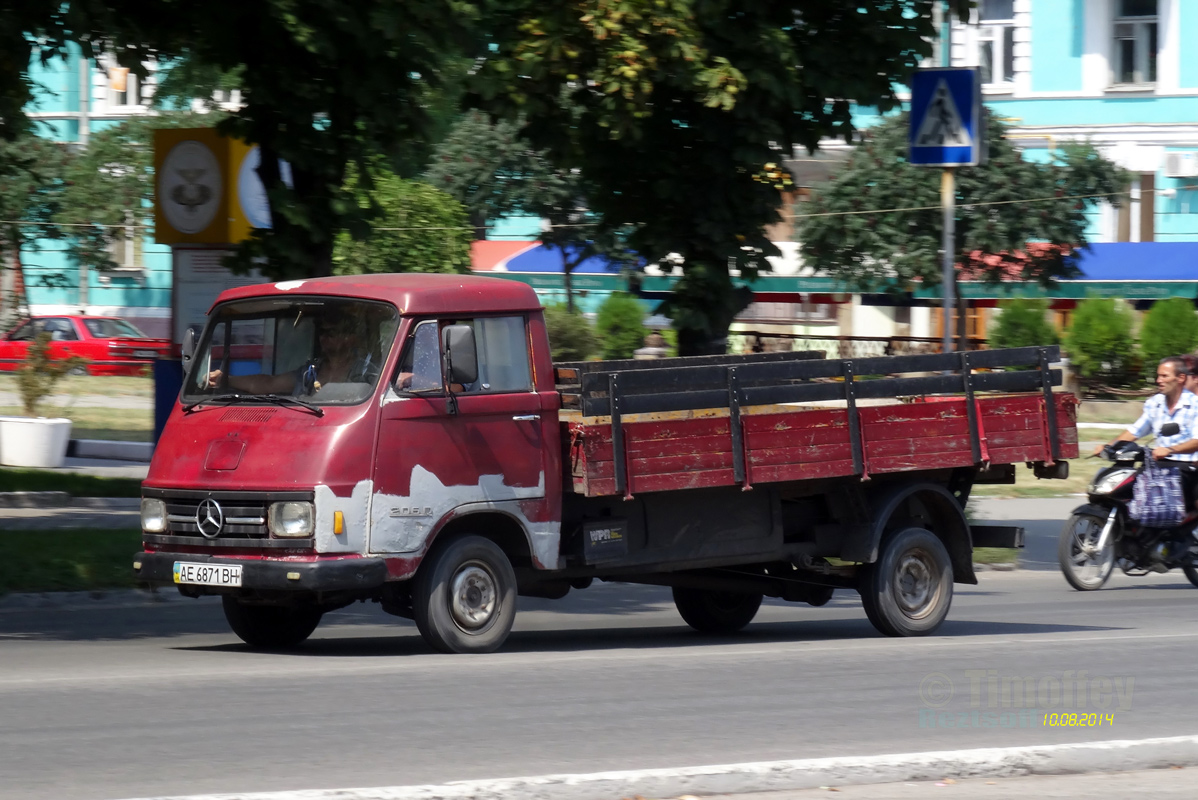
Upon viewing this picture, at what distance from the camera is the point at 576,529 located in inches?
386

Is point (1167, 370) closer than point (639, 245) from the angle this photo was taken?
Yes

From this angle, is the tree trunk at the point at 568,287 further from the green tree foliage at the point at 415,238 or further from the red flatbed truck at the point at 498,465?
the red flatbed truck at the point at 498,465

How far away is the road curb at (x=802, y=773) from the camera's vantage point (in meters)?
5.71

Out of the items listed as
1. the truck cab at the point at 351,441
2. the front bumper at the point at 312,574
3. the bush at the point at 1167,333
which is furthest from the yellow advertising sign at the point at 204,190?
the bush at the point at 1167,333

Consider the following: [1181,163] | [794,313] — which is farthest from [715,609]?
[794,313]

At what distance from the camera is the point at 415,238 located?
103 ft

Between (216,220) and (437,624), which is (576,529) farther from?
(216,220)

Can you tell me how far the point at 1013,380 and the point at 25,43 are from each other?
7067mm

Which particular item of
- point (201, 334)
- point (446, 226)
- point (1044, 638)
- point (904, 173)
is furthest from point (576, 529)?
point (904, 173)

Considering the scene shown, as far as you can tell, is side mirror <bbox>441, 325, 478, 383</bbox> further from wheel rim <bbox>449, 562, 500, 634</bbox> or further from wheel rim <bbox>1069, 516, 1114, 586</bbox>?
wheel rim <bbox>1069, 516, 1114, 586</bbox>

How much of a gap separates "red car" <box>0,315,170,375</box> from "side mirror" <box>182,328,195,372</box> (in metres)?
29.9

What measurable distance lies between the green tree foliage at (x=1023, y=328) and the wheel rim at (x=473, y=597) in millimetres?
28254

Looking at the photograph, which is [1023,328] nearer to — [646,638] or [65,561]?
[646,638]

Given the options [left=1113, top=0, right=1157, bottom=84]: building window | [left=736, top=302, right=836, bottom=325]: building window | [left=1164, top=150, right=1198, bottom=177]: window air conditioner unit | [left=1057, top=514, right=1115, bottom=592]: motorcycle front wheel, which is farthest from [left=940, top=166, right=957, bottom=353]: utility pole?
[left=736, top=302, right=836, bottom=325]: building window
